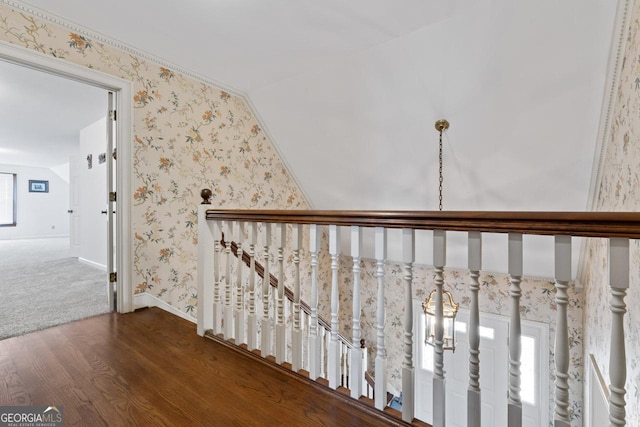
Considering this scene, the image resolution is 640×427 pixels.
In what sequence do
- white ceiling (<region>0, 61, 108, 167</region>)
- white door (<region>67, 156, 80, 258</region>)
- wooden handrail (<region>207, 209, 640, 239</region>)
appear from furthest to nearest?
white door (<region>67, 156, 80, 258</region>), white ceiling (<region>0, 61, 108, 167</region>), wooden handrail (<region>207, 209, 640, 239</region>)

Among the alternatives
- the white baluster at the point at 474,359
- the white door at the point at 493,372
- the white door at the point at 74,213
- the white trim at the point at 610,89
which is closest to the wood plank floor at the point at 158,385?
the white baluster at the point at 474,359

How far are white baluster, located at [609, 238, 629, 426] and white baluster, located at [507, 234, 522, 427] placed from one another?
0.20 metres

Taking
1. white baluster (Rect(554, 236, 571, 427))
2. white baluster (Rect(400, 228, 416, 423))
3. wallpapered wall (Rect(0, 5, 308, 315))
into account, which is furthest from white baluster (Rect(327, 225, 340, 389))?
wallpapered wall (Rect(0, 5, 308, 315))

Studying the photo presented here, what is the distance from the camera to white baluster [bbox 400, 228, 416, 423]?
3.62 ft

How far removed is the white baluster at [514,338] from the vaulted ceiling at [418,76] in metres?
1.58

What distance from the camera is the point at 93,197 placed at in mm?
4492

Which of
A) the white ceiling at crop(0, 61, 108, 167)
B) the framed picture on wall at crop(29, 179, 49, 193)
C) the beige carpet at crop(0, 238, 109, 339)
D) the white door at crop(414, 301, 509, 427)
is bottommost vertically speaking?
the white door at crop(414, 301, 509, 427)

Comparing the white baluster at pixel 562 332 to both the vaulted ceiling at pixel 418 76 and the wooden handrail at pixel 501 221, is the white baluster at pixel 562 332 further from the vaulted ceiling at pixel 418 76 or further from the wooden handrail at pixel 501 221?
the vaulted ceiling at pixel 418 76

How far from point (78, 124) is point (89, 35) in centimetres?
298

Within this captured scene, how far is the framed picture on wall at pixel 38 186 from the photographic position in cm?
797

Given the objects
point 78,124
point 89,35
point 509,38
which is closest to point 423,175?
point 509,38

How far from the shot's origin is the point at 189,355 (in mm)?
1687

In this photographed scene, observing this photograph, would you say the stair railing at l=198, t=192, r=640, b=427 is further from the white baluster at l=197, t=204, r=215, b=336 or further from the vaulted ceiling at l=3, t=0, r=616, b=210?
the vaulted ceiling at l=3, t=0, r=616, b=210

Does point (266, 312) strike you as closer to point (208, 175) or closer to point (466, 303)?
point (208, 175)
